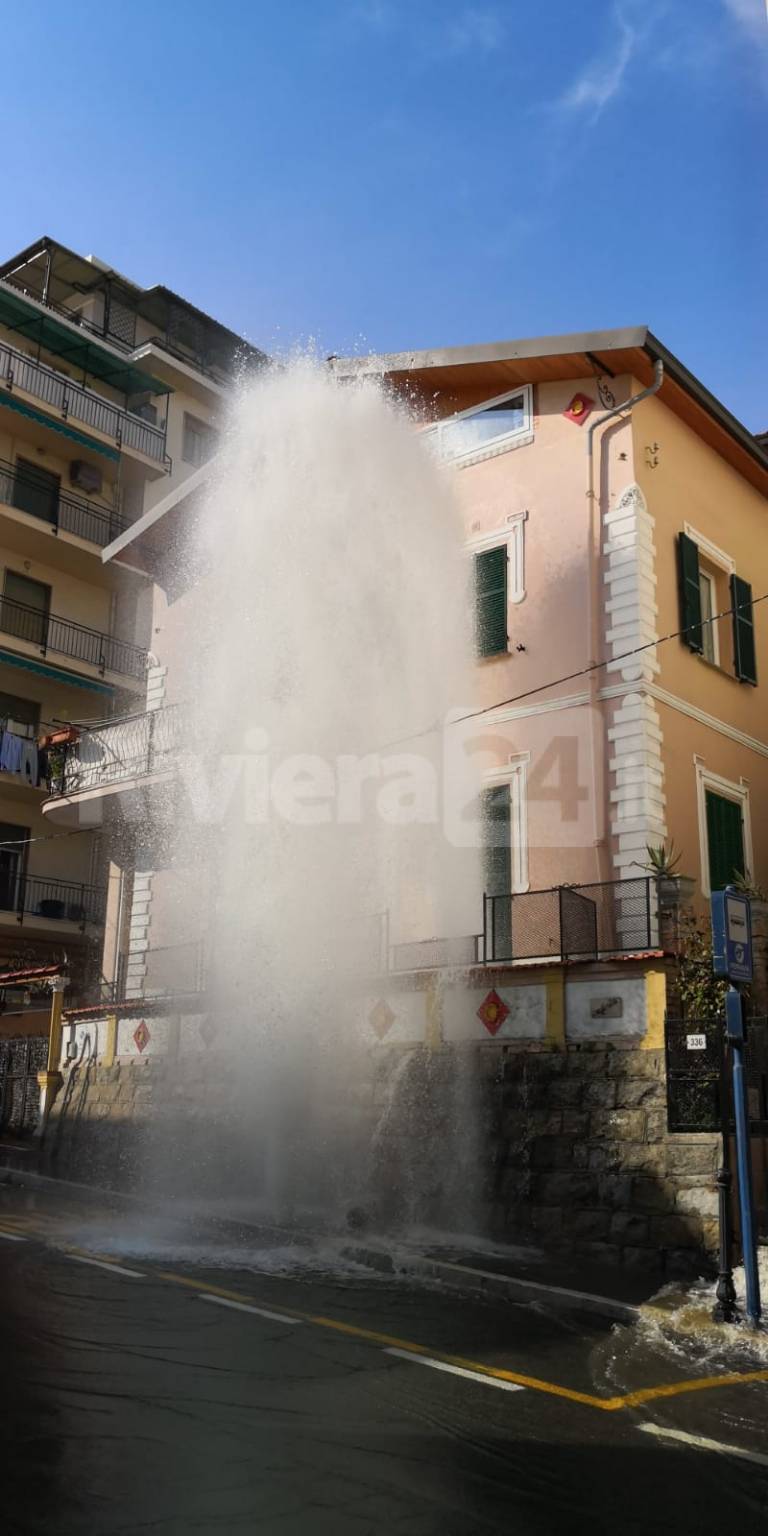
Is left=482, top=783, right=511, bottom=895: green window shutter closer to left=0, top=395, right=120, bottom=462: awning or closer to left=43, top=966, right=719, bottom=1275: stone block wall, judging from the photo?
left=43, top=966, right=719, bottom=1275: stone block wall

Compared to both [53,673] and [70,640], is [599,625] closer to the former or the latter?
[53,673]

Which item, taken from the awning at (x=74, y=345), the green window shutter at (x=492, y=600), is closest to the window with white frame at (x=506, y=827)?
the green window shutter at (x=492, y=600)

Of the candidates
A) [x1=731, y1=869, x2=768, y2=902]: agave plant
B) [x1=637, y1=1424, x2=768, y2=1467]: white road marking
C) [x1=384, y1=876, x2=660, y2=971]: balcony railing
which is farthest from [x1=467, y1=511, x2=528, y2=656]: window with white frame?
[x1=637, y1=1424, x2=768, y2=1467]: white road marking

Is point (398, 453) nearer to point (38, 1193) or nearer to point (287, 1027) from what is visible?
point (287, 1027)

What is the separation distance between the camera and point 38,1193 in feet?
53.4

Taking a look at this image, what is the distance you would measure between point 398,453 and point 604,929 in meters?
7.29

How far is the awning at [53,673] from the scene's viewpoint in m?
27.5

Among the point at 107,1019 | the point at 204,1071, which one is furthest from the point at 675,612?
the point at 107,1019

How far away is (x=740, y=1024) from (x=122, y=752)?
15.0 meters

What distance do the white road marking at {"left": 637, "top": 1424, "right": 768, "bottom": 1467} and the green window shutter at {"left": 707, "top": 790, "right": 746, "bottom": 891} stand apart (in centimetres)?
1057

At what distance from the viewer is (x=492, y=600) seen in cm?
1692

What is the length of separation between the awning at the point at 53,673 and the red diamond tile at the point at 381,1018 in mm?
16347

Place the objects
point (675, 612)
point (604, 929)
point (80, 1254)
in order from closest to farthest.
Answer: point (80, 1254) → point (604, 929) → point (675, 612)

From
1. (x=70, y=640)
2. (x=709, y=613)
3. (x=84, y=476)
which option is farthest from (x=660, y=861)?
(x=84, y=476)
